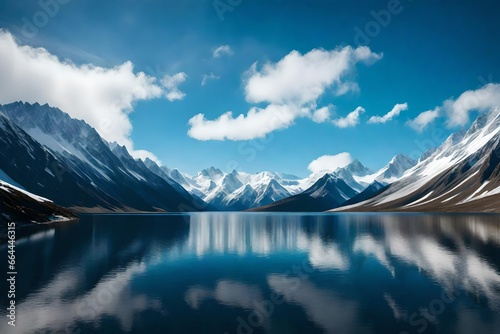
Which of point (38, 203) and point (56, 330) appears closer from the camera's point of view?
point (56, 330)

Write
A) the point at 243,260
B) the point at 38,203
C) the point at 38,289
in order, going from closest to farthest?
the point at 38,289 → the point at 243,260 → the point at 38,203

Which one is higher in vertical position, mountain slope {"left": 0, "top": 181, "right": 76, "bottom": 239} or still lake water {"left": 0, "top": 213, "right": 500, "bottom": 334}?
mountain slope {"left": 0, "top": 181, "right": 76, "bottom": 239}

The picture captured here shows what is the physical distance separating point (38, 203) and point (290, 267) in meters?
128

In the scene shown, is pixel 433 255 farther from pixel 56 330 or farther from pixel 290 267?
pixel 56 330

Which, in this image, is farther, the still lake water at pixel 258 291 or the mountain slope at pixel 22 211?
the mountain slope at pixel 22 211

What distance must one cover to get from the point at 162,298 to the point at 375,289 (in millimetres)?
22136

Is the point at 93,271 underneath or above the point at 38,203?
underneath

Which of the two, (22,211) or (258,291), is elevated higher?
(22,211)

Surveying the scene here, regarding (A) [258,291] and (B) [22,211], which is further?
(B) [22,211]

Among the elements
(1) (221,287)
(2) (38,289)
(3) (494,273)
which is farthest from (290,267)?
(2) (38,289)

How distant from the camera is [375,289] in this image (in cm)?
3803

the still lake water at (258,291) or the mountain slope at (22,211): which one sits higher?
the mountain slope at (22,211)

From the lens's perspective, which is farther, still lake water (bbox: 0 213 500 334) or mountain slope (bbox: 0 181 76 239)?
mountain slope (bbox: 0 181 76 239)

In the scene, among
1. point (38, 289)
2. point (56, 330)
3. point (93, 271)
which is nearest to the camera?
point (56, 330)
